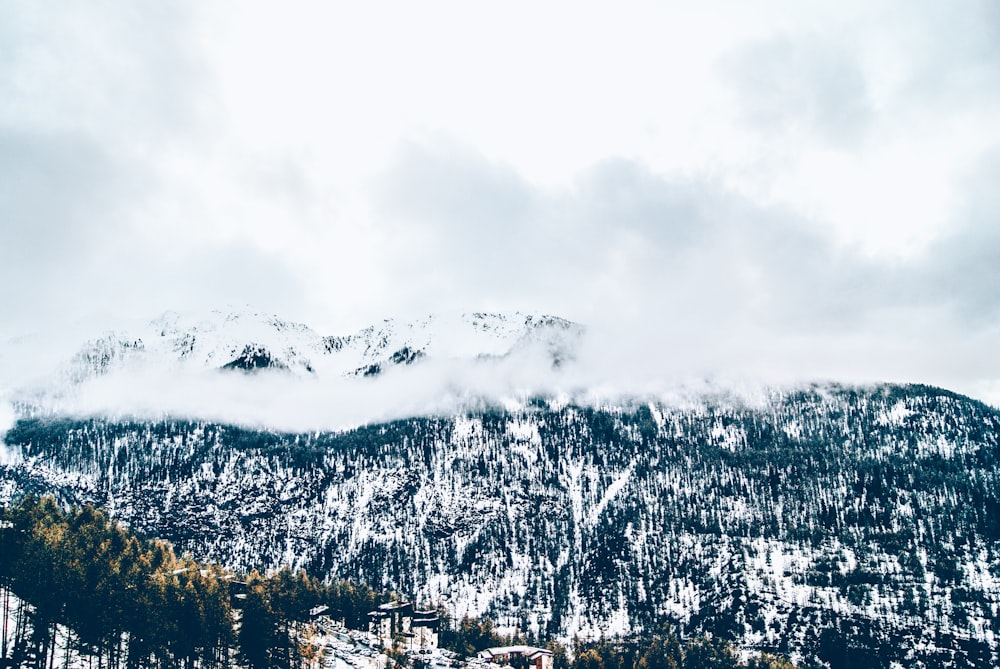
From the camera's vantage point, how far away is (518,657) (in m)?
190

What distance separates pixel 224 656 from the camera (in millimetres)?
116750

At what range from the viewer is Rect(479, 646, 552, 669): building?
18738cm

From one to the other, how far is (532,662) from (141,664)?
349 ft

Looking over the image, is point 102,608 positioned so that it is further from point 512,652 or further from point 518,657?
point 512,652

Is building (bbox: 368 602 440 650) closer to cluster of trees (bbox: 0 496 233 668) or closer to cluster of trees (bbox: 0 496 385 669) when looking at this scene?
cluster of trees (bbox: 0 496 385 669)

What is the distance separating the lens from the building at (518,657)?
187 meters

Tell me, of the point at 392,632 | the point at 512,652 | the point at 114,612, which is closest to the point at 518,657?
the point at 512,652

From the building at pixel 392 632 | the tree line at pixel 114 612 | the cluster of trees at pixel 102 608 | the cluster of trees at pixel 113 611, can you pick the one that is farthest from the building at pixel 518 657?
the cluster of trees at pixel 102 608

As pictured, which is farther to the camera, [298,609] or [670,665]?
[670,665]

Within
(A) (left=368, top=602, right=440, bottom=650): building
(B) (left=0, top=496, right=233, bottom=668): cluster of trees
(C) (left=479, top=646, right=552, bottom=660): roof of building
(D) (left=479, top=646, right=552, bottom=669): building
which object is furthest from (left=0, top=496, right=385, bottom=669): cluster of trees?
(C) (left=479, top=646, right=552, bottom=660): roof of building

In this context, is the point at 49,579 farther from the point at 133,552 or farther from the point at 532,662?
the point at 532,662

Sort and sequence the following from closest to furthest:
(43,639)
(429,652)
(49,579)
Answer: (43,639) < (49,579) < (429,652)

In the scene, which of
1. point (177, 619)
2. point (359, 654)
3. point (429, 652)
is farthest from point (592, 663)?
point (177, 619)

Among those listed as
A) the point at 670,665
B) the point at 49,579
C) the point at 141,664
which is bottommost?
the point at 670,665
